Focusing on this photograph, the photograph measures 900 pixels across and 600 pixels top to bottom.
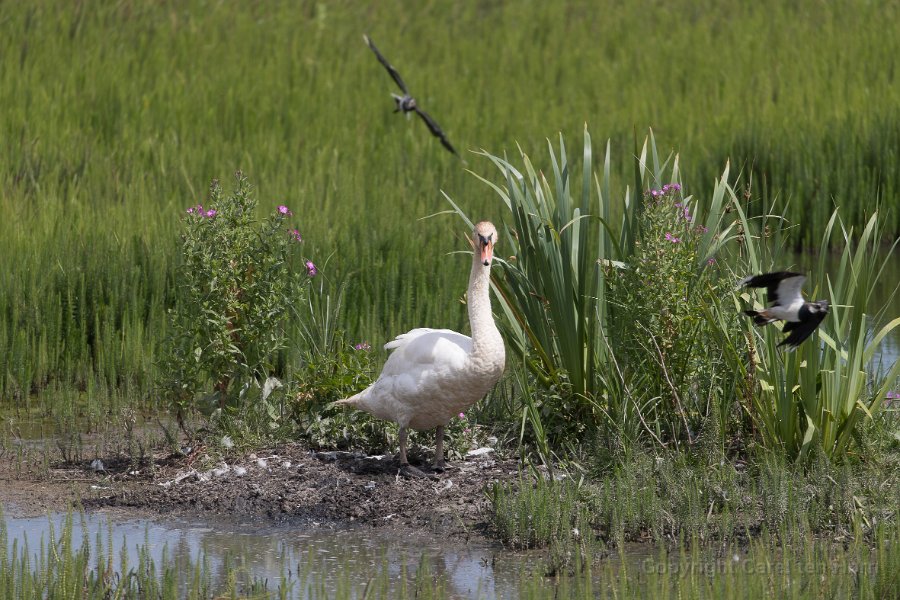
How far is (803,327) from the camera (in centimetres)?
593

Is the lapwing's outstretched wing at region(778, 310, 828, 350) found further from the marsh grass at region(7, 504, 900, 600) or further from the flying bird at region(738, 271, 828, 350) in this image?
the marsh grass at region(7, 504, 900, 600)

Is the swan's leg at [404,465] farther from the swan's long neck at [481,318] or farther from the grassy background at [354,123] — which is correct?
the grassy background at [354,123]

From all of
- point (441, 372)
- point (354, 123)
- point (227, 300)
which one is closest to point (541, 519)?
point (441, 372)

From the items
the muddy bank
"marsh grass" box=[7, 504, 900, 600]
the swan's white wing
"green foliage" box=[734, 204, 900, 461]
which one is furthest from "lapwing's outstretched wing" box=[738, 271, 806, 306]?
the muddy bank

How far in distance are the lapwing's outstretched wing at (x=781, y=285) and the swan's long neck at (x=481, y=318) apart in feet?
4.04

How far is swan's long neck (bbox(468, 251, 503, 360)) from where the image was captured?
253 inches

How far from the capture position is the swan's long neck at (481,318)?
6.43m

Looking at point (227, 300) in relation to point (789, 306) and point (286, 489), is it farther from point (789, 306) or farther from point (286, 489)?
point (789, 306)

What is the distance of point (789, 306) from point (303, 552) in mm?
2264

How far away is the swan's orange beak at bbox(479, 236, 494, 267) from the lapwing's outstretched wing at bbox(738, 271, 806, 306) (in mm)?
1260

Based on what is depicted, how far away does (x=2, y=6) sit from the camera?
1817 cm

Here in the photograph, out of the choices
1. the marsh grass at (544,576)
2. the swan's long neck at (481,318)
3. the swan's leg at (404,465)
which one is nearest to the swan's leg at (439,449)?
the swan's leg at (404,465)

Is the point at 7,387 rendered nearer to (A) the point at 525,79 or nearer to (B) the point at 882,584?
(B) the point at 882,584

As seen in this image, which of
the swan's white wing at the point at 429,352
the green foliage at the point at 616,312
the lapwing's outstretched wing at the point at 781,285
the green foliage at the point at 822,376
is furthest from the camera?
the green foliage at the point at 616,312
